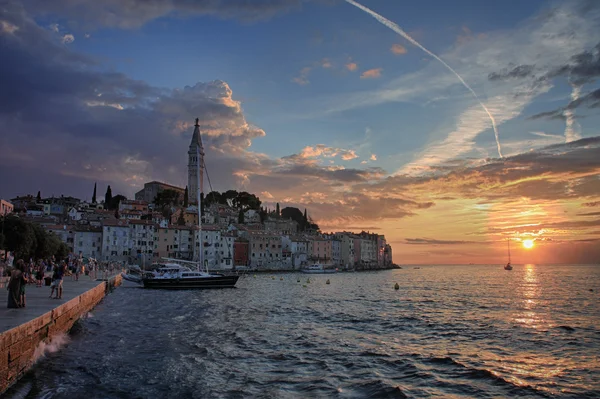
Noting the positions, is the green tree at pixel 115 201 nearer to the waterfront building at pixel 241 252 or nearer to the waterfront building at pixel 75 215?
the waterfront building at pixel 75 215

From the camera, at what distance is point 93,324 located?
2212cm

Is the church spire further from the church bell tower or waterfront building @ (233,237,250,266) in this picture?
waterfront building @ (233,237,250,266)

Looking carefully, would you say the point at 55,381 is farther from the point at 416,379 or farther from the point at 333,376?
the point at 416,379

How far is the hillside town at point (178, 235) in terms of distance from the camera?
91000mm

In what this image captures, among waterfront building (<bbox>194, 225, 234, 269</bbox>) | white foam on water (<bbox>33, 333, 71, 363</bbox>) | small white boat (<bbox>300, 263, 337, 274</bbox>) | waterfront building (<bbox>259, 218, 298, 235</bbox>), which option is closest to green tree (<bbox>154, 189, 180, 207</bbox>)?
waterfront building (<bbox>194, 225, 234, 269</bbox>)

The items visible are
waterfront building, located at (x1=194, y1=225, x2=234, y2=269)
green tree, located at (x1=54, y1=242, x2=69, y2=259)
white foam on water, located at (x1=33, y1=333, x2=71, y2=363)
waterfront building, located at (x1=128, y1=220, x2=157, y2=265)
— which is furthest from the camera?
waterfront building, located at (x1=194, y1=225, x2=234, y2=269)

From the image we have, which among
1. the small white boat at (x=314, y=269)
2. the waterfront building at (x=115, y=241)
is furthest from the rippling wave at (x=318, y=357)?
the small white boat at (x=314, y=269)

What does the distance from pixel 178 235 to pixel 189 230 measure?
123 inches

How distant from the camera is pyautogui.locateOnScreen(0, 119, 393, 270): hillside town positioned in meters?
91.3

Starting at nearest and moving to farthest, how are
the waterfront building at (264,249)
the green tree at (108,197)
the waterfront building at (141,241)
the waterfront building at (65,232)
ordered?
the waterfront building at (65,232), the waterfront building at (141,241), the waterfront building at (264,249), the green tree at (108,197)

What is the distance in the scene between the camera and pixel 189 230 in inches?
4060

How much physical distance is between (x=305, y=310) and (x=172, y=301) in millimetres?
11610

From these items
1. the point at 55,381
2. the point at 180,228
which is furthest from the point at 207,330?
the point at 180,228

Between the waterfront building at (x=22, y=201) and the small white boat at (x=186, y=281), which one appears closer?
the small white boat at (x=186, y=281)
